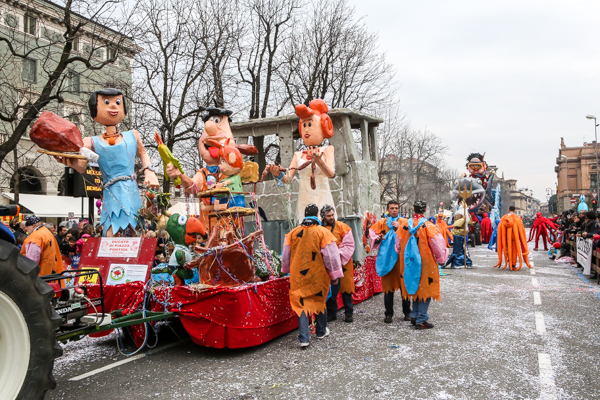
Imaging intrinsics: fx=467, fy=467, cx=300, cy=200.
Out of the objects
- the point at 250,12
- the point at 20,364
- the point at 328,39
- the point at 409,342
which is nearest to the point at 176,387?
the point at 20,364

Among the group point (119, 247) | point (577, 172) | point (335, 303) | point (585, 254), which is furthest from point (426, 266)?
point (577, 172)

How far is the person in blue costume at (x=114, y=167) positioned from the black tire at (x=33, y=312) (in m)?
2.67

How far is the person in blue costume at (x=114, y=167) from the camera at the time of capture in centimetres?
553

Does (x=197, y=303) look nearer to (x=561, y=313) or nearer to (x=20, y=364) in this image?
(x=20, y=364)

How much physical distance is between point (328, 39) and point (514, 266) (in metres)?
12.1

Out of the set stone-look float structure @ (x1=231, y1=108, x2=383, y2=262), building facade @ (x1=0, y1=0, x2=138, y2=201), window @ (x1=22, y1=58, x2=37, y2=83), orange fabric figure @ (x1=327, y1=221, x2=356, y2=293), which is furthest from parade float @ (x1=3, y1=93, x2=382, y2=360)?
window @ (x1=22, y1=58, x2=37, y2=83)

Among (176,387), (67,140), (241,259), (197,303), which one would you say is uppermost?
(67,140)

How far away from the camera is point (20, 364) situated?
2.79 m

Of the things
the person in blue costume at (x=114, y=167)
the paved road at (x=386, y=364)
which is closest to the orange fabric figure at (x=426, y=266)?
the paved road at (x=386, y=364)

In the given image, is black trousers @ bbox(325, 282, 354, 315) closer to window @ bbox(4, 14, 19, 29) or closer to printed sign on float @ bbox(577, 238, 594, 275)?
printed sign on float @ bbox(577, 238, 594, 275)

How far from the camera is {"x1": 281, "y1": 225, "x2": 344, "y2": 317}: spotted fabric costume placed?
512cm

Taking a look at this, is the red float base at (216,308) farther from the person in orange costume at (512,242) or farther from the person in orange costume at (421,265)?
the person in orange costume at (512,242)

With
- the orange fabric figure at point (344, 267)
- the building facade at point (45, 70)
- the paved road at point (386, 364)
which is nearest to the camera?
the paved road at point (386, 364)

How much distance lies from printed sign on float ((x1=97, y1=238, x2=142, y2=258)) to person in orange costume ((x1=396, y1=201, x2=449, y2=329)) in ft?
10.6
